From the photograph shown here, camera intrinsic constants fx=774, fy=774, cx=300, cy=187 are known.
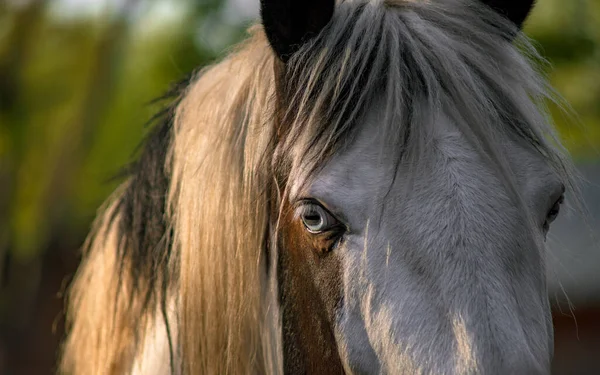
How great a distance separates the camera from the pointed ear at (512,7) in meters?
2.36

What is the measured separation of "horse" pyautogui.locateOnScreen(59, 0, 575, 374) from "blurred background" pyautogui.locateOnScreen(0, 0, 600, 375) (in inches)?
197

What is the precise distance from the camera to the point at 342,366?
203cm

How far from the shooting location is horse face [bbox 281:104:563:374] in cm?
169

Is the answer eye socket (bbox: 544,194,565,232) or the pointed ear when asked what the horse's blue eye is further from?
the pointed ear

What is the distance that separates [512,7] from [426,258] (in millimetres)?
989

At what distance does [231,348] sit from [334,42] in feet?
3.10

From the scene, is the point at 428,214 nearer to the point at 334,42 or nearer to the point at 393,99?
the point at 393,99

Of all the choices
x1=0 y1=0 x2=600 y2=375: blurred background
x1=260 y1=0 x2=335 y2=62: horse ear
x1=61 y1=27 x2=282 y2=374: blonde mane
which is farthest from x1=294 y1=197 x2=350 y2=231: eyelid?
x1=0 y1=0 x2=600 y2=375: blurred background

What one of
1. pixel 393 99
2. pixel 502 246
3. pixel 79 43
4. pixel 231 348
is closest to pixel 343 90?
pixel 393 99

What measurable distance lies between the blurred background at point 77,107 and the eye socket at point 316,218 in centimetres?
552

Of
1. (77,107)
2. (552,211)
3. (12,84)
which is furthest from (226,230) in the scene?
(12,84)

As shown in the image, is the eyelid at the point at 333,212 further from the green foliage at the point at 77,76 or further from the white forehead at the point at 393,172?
the green foliage at the point at 77,76

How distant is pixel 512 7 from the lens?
7.75 ft

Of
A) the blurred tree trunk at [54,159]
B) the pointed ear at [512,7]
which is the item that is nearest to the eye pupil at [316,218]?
the pointed ear at [512,7]
